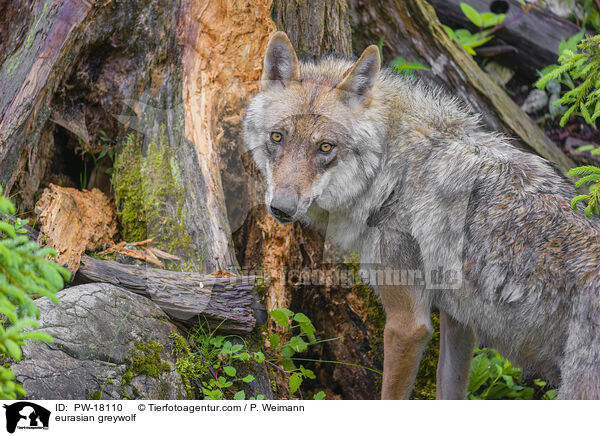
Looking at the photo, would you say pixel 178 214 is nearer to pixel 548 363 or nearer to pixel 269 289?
pixel 269 289

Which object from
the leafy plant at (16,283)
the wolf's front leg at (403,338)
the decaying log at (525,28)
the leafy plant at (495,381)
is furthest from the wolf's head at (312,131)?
the decaying log at (525,28)

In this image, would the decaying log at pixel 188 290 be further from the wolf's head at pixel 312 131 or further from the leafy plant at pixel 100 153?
the leafy plant at pixel 100 153

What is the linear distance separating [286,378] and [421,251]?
1.75 metres

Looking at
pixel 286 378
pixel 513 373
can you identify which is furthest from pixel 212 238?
pixel 513 373

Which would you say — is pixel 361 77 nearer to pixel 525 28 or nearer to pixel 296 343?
pixel 296 343

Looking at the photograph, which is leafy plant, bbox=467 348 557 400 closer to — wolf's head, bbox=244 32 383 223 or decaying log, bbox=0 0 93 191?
wolf's head, bbox=244 32 383 223

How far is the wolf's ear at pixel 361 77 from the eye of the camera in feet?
13.9

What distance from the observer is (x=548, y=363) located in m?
3.95

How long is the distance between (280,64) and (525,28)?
5110mm

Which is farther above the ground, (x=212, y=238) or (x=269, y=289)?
(x=212, y=238)

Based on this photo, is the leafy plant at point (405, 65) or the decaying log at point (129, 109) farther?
the leafy plant at point (405, 65)

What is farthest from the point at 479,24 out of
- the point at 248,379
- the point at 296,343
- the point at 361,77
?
the point at 248,379

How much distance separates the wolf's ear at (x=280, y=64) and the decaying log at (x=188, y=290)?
168cm
